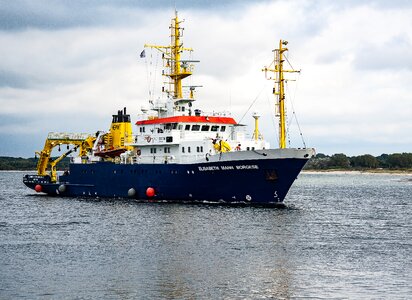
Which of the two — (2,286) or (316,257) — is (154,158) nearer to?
(316,257)

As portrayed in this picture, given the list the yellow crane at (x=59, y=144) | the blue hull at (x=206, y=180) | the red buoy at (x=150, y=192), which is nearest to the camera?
the blue hull at (x=206, y=180)

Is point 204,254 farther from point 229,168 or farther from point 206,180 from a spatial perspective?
point 206,180

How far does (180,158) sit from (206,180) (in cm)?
415

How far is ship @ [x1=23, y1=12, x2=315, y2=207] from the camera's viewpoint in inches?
1917

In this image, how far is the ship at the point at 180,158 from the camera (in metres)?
48.7

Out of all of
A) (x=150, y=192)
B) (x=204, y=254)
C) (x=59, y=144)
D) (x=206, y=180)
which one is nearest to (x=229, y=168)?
(x=206, y=180)

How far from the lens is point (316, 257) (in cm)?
2944

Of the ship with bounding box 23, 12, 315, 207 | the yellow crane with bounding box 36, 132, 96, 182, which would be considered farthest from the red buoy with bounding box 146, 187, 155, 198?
the yellow crane with bounding box 36, 132, 96, 182

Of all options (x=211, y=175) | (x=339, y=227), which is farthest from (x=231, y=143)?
(x=339, y=227)

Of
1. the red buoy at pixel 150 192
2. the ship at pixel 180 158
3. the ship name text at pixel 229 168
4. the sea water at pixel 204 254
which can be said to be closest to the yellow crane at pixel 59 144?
the ship at pixel 180 158

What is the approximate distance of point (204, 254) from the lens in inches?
1178

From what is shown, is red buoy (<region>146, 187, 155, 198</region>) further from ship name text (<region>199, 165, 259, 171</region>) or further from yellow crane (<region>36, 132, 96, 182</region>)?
yellow crane (<region>36, 132, 96, 182</region>)

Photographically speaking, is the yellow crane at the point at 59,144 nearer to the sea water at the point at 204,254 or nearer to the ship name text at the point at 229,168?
the sea water at the point at 204,254

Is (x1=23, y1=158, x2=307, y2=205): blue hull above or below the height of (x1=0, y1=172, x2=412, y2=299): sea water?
above
